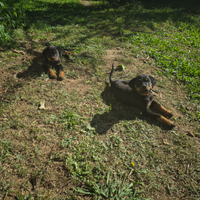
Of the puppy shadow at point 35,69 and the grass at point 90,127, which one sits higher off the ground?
the puppy shadow at point 35,69

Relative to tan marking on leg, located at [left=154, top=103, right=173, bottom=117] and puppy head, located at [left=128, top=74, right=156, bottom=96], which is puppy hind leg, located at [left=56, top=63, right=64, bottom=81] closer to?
puppy head, located at [left=128, top=74, right=156, bottom=96]

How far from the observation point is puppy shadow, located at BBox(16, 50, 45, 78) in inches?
154

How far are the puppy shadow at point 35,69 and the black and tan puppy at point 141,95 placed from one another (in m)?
2.04

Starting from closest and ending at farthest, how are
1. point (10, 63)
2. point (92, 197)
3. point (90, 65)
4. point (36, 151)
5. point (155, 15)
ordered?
point (92, 197), point (36, 151), point (10, 63), point (90, 65), point (155, 15)

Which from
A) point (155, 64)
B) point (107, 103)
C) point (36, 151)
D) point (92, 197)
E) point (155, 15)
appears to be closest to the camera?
point (92, 197)

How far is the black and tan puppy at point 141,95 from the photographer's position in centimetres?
299

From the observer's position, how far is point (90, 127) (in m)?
3.00

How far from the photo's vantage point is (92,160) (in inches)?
97.5

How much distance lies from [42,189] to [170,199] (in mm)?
1791

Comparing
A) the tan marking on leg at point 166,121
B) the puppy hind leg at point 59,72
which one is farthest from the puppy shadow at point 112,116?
the puppy hind leg at point 59,72

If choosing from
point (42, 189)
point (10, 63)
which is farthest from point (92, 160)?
point (10, 63)

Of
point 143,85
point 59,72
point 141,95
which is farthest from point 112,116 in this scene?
point 59,72

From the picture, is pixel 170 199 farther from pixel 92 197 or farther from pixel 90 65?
pixel 90 65

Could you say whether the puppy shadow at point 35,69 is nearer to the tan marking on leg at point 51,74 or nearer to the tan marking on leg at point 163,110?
the tan marking on leg at point 51,74
